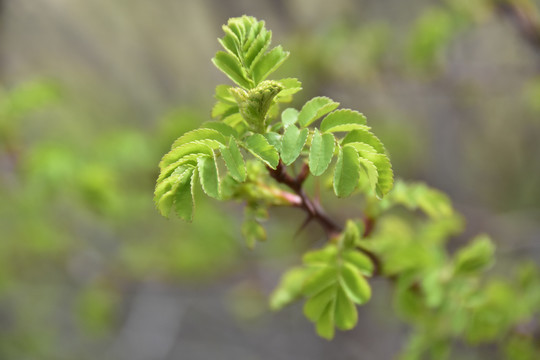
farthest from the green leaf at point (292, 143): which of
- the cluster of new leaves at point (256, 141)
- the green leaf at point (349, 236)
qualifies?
the green leaf at point (349, 236)

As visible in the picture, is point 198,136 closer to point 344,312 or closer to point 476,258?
point 344,312

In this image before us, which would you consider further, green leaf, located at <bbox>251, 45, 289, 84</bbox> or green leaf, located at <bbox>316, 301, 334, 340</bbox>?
green leaf, located at <bbox>316, 301, 334, 340</bbox>

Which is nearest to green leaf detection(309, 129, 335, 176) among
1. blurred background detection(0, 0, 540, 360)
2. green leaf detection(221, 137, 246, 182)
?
green leaf detection(221, 137, 246, 182)

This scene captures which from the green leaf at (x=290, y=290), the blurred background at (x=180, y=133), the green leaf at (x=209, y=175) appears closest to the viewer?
the green leaf at (x=209, y=175)

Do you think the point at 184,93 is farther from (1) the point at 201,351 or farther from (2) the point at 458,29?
(2) the point at 458,29

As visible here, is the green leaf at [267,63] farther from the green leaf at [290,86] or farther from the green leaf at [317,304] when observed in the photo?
the green leaf at [317,304]

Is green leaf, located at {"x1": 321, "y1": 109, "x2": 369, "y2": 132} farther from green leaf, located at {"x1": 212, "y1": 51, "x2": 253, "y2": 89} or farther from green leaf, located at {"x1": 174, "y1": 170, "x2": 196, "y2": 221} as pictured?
green leaf, located at {"x1": 174, "y1": 170, "x2": 196, "y2": 221}

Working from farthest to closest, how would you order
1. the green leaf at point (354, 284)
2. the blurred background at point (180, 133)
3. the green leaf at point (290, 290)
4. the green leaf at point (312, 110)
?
1. the blurred background at point (180, 133)
2. the green leaf at point (290, 290)
3. the green leaf at point (354, 284)
4. the green leaf at point (312, 110)
